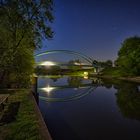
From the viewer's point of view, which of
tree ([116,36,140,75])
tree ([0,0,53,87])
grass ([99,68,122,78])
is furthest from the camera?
grass ([99,68,122,78])

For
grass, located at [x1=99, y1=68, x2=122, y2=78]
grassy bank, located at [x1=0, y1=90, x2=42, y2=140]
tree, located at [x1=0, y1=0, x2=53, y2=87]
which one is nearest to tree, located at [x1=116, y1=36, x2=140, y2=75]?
grass, located at [x1=99, y1=68, x2=122, y2=78]

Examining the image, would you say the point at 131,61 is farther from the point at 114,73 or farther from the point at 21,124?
the point at 21,124

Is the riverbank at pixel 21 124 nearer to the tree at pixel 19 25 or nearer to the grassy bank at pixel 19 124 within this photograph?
the grassy bank at pixel 19 124

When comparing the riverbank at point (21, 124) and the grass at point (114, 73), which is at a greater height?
the grass at point (114, 73)

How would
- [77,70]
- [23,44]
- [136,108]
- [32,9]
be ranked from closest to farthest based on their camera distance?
[32,9]
[23,44]
[136,108]
[77,70]

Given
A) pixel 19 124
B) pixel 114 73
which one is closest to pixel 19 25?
pixel 19 124

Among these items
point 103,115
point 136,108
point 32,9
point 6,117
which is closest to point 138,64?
point 136,108

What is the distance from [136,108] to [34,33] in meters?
11.2

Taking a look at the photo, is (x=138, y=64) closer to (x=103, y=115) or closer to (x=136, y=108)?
(x=136, y=108)

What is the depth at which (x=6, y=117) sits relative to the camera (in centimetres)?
1034

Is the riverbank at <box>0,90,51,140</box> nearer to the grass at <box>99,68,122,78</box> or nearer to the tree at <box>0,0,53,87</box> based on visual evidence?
the tree at <box>0,0,53,87</box>

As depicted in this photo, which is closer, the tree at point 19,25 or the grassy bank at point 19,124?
the grassy bank at point 19,124

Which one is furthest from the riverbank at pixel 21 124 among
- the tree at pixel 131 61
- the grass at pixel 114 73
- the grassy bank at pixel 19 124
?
the grass at pixel 114 73

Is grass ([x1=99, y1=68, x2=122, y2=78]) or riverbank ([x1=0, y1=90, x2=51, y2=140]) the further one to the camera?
grass ([x1=99, y1=68, x2=122, y2=78])
